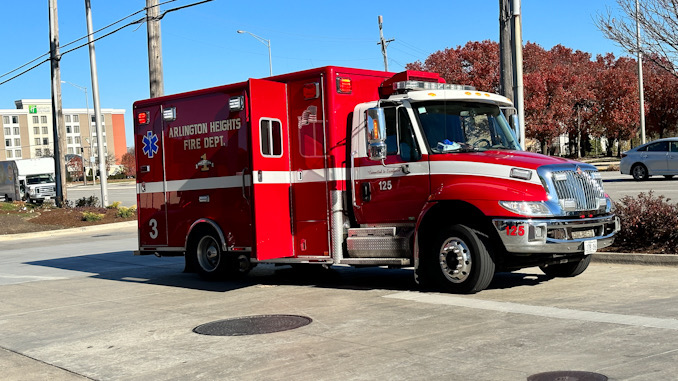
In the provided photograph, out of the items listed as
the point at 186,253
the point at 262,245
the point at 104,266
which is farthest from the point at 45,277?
the point at 262,245

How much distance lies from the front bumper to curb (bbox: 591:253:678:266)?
2.16 meters

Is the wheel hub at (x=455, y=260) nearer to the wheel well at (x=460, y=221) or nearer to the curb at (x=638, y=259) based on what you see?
the wheel well at (x=460, y=221)

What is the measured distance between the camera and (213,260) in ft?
41.1

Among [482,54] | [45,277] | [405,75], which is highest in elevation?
[482,54]

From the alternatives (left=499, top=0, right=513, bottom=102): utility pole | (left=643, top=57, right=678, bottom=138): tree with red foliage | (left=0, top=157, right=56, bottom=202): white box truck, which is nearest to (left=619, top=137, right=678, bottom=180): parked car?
(left=499, top=0, right=513, bottom=102): utility pole

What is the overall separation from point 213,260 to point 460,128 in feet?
15.2

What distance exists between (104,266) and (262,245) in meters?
6.23

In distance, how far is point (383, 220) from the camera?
10641 millimetres

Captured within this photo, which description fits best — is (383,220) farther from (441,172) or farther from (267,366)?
(267,366)

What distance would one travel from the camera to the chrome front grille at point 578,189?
940cm

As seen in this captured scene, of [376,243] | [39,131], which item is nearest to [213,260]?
[376,243]

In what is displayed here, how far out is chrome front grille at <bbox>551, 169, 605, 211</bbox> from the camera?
370 inches

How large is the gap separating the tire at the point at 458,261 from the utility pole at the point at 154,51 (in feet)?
40.3

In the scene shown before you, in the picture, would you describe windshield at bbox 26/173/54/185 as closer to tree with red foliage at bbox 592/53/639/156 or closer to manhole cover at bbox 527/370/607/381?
tree with red foliage at bbox 592/53/639/156
